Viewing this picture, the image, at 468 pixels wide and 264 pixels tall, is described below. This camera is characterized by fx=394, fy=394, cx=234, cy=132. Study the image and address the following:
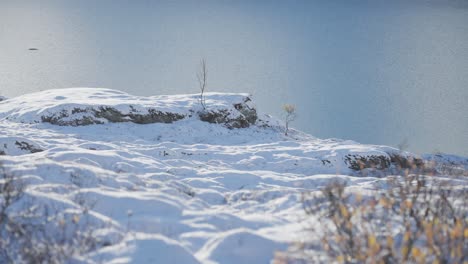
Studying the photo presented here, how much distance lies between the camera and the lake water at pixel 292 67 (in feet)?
207

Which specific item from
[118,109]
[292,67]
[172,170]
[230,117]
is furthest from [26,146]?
[292,67]

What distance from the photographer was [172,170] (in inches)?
537

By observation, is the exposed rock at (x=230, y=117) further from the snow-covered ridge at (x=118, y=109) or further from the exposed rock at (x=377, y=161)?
the exposed rock at (x=377, y=161)

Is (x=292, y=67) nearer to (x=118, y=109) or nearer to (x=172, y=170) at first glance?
(x=118, y=109)

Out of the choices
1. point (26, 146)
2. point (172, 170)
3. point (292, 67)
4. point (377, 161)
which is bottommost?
point (377, 161)

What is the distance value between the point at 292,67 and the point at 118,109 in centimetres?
8145

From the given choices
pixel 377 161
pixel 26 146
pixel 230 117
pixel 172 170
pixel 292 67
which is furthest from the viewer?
pixel 292 67

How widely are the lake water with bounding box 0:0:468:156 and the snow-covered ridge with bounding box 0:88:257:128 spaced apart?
3231 cm

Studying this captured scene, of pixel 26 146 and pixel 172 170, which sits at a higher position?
pixel 26 146

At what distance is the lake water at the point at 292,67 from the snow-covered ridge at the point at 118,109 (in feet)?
106

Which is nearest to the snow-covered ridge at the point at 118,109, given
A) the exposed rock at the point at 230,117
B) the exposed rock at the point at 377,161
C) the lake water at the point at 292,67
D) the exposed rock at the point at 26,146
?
the exposed rock at the point at 230,117

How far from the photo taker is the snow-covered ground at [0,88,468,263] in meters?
6.55

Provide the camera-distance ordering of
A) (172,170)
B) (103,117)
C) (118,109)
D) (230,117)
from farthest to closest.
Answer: (230,117) < (118,109) < (103,117) < (172,170)

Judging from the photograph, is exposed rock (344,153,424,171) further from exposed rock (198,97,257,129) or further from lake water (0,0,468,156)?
lake water (0,0,468,156)
